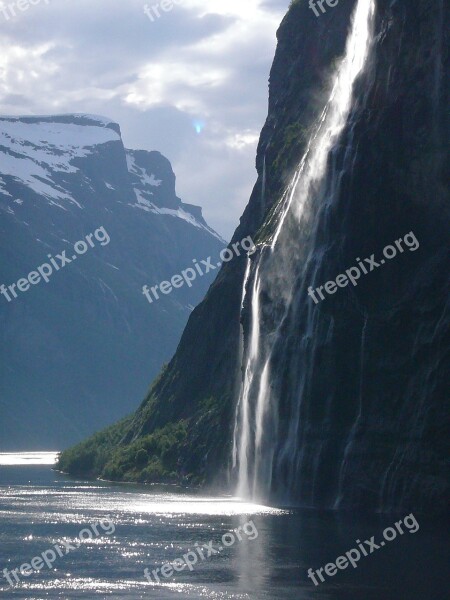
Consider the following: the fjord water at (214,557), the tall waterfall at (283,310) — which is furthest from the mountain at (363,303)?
the fjord water at (214,557)

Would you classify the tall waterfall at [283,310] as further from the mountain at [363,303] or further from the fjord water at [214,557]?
the fjord water at [214,557]

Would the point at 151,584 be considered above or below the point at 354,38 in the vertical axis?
below

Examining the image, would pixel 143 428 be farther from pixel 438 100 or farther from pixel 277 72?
pixel 438 100

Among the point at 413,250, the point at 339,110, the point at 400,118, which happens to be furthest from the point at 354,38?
the point at 413,250

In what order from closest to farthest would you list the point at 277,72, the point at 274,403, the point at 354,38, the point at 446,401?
the point at 446,401 < the point at 274,403 < the point at 354,38 < the point at 277,72

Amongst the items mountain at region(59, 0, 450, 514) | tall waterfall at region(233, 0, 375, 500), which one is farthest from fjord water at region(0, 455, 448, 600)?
tall waterfall at region(233, 0, 375, 500)

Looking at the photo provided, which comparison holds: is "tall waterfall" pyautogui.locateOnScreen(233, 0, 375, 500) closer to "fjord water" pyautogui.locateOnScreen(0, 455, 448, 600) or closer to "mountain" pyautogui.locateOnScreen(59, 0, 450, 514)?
"mountain" pyautogui.locateOnScreen(59, 0, 450, 514)
